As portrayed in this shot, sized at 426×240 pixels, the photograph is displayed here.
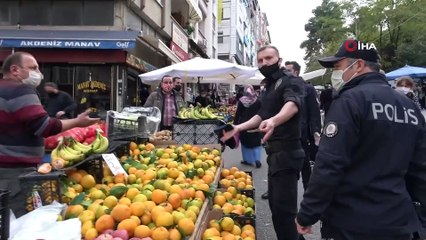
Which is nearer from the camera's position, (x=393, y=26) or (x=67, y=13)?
(x=67, y=13)

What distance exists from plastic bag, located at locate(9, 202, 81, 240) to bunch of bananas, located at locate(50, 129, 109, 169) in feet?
2.61

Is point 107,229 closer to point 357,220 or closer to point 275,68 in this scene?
point 357,220

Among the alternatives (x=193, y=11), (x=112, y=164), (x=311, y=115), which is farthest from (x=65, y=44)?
→ (x=193, y=11)

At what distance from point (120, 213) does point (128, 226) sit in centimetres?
15

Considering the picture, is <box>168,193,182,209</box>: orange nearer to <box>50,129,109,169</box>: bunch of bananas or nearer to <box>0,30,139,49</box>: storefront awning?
<box>50,129,109,169</box>: bunch of bananas

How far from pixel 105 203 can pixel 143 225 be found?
1.47ft

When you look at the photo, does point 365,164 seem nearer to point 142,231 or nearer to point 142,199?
point 142,231

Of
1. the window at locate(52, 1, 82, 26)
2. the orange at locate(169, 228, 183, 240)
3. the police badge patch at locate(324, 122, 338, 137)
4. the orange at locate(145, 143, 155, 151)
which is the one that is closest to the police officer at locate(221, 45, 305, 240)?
the orange at locate(169, 228, 183, 240)

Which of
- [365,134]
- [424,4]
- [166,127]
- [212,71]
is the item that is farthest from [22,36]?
[424,4]

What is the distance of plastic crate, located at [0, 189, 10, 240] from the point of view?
247 centimetres

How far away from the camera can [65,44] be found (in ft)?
50.9

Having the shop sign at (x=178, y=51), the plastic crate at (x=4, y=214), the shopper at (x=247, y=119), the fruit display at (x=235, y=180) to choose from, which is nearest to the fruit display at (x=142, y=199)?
the fruit display at (x=235, y=180)

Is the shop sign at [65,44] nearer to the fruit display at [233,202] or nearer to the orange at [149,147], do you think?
the orange at [149,147]

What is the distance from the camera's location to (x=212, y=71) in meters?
12.0
